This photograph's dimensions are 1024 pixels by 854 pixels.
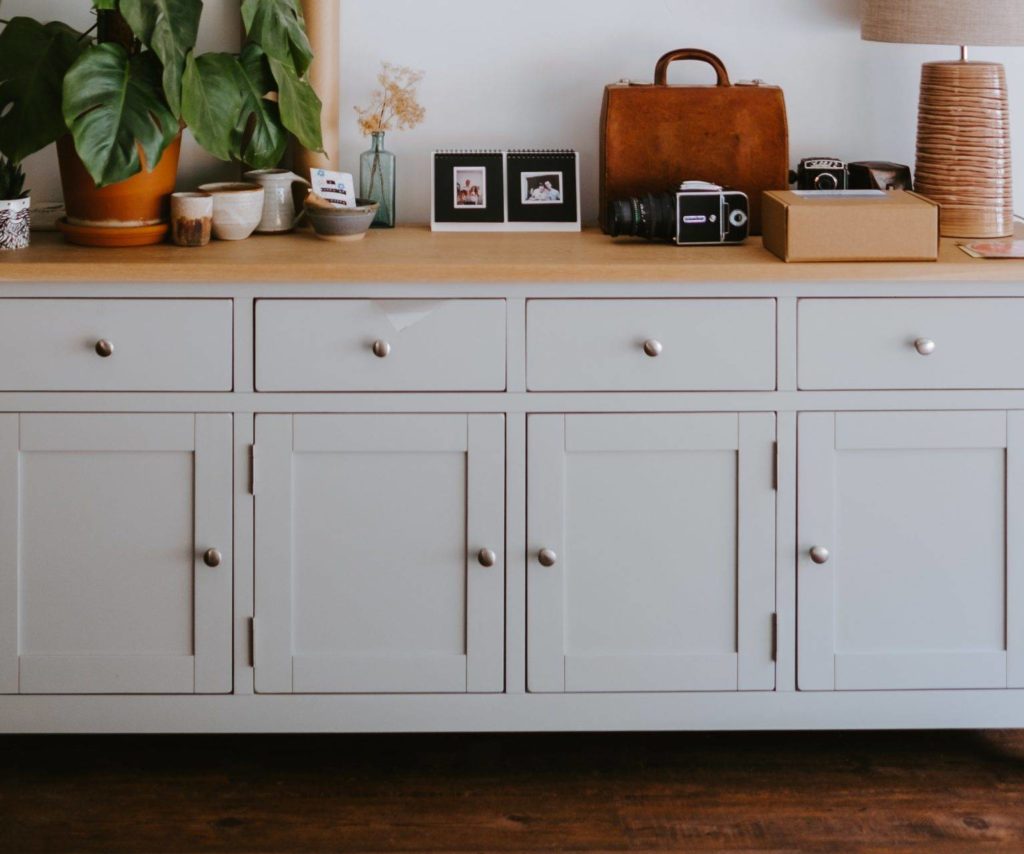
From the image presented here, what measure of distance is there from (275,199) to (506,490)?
2.39ft

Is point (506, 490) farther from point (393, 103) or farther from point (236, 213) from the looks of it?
point (393, 103)

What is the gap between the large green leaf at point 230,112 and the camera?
7.95 ft

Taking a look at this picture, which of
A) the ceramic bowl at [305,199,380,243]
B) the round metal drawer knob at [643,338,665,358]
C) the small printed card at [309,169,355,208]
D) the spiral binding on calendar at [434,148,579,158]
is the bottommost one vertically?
the round metal drawer knob at [643,338,665,358]

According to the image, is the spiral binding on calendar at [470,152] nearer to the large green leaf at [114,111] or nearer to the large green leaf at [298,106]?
the large green leaf at [298,106]

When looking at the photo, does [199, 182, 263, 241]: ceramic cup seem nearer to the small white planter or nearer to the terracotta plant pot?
the terracotta plant pot

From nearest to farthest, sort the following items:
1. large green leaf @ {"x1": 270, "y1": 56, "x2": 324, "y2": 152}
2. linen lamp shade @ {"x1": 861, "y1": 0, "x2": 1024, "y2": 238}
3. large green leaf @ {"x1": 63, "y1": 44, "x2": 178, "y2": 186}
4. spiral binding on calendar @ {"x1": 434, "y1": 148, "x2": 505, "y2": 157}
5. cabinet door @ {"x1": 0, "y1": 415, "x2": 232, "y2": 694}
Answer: large green leaf @ {"x1": 63, "y1": 44, "x2": 178, "y2": 186} < cabinet door @ {"x1": 0, "y1": 415, "x2": 232, "y2": 694} < large green leaf @ {"x1": 270, "y1": 56, "x2": 324, "y2": 152} < linen lamp shade @ {"x1": 861, "y1": 0, "x2": 1024, "y2": 238} < spiral binding on calendar @ {"x1": 434, "y1": 148, "x2": 505, "y2": 157}

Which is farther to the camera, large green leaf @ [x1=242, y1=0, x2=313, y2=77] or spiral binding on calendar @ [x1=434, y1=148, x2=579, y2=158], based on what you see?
spiral binding on calendar @ [x1=434, y1=148, x2=579, y2=158]

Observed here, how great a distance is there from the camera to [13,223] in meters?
2.50

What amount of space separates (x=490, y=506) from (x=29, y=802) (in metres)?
0.95

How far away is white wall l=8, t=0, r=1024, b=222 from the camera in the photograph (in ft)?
9.36

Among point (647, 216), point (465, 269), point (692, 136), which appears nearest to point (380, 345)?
point (465, 269)

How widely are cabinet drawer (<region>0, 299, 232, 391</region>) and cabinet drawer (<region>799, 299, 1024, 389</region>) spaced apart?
0.99m

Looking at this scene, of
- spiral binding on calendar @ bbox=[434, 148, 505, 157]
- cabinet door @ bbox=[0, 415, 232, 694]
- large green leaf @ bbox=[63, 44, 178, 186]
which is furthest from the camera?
spiral binding on calendar @ bbox=[434, 148, 505, 157]

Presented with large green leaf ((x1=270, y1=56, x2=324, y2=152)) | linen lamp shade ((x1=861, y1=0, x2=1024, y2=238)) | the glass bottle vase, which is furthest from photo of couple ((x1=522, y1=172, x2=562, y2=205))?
linen lamp shade ((x1=861, y1=0, x2=1024, y2=238))
